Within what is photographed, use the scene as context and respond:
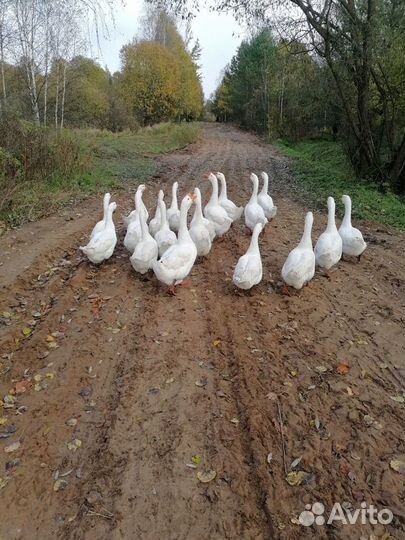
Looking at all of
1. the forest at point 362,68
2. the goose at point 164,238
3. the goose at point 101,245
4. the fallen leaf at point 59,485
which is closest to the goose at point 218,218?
the goose at point 164,238

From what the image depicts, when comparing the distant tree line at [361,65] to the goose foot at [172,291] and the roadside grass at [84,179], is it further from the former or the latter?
the goose foot at [172,291]

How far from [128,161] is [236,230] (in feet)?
33.5

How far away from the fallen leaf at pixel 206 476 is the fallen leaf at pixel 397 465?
145 centimetres

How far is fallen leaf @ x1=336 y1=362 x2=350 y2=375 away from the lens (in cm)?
453

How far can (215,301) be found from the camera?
6004 millimetres

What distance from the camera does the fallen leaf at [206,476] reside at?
129 inches

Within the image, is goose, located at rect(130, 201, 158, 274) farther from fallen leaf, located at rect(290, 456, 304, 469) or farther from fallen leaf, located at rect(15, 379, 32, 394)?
fallen leaf, located at rect(290, 456, 304, 469)

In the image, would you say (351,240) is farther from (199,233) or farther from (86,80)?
(86,80)

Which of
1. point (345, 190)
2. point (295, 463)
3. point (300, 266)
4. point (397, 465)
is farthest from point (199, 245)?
point (345, 190)

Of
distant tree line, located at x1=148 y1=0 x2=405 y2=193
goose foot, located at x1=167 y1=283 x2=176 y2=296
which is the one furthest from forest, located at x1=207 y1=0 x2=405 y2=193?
goose foot, located at x1=167 y1=283 x2=176 y2=296

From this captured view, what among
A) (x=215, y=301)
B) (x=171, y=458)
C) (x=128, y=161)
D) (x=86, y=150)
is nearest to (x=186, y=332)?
(x=215, y=301)

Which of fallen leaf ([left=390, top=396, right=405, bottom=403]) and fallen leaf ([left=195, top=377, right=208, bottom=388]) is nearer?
fallen leaf ([left=390, top=396, right=405, bottom=403])

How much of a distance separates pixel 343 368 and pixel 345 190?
925 centimetres

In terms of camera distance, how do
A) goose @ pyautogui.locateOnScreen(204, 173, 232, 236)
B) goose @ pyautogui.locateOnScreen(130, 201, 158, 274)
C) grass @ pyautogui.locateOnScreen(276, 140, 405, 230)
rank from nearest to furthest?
goose @ pyautogui.locateOnScreen(130, 201, 158, 274)
goose @ pyautogui.locateOnScreen(204, 173, 232, 236)
grass @ pyautogui.locateOnScreen(276, 140, 405, 230)
